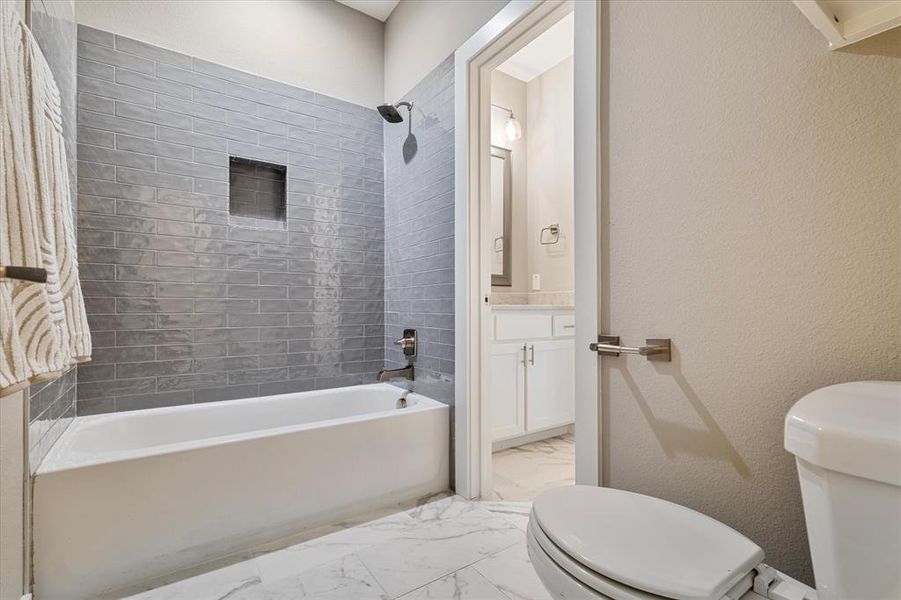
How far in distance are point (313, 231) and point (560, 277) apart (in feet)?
5.96

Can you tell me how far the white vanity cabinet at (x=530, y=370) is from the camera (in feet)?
8.31

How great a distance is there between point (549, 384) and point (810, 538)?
2086mm

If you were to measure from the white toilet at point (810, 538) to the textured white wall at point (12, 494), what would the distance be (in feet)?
4.85

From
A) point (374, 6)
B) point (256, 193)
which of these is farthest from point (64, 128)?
point (374, 6)

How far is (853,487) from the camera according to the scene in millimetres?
641

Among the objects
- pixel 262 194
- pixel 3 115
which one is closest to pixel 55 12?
pixel 262 194

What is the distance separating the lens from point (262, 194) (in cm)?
246

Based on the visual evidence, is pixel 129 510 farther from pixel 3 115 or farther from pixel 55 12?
pixel 55 12

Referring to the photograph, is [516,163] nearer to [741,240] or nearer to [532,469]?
[532,469]

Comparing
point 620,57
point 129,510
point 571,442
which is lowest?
point 571,442

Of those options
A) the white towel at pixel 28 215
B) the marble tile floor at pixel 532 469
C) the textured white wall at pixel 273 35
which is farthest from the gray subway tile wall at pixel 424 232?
the white towel at pixel 28 215

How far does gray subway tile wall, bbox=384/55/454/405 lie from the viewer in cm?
222

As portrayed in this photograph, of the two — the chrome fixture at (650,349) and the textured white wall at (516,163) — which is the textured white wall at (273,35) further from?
the chrome fixture at (650,349)

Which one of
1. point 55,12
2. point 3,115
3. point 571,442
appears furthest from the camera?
point 571,442
